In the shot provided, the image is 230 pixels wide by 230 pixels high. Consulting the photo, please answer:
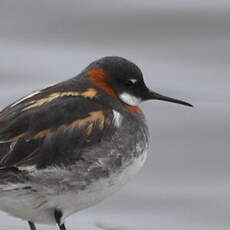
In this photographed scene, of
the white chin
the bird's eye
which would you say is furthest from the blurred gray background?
the bird's eye

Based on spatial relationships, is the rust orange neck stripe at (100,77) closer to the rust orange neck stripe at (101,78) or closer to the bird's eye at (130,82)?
the rust orange neck stripe at (101,78)

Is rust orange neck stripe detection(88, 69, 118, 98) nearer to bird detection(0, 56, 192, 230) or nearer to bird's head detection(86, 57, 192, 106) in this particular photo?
bird's head detection(86, 57, 192, 106)

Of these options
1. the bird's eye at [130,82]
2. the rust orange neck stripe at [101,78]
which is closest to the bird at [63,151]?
the rust orange neck stripe at [101,78]

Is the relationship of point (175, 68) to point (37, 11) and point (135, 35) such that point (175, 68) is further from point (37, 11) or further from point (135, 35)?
point (37, 11)

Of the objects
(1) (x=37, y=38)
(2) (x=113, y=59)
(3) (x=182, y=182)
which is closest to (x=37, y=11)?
(1) (x=37, y=38)

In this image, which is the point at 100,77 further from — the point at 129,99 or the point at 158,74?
the point at 158,74

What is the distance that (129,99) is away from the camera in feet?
26.3

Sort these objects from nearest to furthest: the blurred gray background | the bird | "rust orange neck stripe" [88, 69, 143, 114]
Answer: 1. the bird
2. "rust orange neck stripe" [88, 69, 143, 114]
3. the blurred gray background

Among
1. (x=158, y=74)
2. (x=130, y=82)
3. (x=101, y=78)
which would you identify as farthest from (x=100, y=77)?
(x=158, y=74)

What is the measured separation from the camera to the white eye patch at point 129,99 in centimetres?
795

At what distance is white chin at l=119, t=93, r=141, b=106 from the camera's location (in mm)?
7945

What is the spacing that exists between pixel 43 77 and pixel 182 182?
7.93ft

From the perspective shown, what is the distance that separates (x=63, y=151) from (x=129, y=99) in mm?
939

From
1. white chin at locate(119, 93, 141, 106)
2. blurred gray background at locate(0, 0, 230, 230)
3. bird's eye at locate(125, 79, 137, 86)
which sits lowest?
blurred gray background at locate(0, 0, 230, 230)
